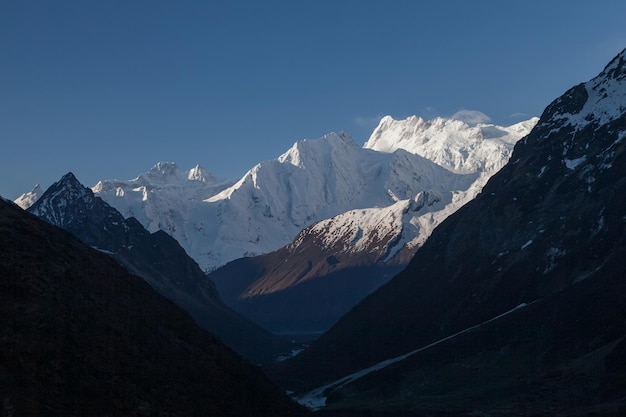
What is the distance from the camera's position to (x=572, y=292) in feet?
458

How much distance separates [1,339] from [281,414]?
90.0ft

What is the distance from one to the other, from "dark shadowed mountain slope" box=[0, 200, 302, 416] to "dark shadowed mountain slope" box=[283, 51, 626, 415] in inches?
1564

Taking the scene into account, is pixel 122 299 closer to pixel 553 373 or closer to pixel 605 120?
pixel 553 373

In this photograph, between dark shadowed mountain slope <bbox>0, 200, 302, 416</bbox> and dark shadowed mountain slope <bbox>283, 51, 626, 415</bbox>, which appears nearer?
dark shadowed mountain slope <bbox>0, 200, 302, 416</bbox>

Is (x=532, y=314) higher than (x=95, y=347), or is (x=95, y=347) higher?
(x=95, y=347)

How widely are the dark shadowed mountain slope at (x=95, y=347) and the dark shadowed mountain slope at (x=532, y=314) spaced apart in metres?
39.7

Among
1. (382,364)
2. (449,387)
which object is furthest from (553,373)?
(382,364)

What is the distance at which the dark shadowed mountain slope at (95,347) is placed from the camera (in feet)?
210

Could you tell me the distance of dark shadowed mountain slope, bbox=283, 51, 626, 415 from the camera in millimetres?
112375

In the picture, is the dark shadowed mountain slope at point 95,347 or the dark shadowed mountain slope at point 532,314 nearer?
the dark shadowed mountain slope at point 95,347

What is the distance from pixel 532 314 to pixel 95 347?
89.9 m

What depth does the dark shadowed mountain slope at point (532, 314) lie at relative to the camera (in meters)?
112

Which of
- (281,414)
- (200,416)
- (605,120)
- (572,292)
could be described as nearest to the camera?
(200,416)

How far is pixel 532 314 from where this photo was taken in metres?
142
